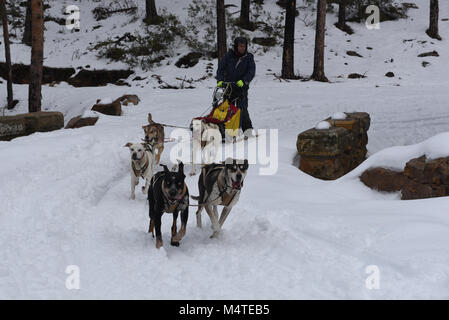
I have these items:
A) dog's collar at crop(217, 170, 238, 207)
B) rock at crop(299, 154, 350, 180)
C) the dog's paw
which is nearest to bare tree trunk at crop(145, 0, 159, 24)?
rock at crop(299, 154, 350, 180)

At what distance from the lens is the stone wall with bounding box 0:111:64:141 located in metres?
10.9

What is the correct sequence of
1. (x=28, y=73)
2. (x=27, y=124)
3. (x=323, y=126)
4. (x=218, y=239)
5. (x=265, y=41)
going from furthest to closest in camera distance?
(x=265, y=41) < (x=28, y=73) < (x=27, y=124) < (x=323, y=126) < (x=218, y=239)

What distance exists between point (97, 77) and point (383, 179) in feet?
52.0

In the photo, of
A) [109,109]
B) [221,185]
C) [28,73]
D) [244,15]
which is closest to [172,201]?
[221,185]

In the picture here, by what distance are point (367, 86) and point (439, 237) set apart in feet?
42.7

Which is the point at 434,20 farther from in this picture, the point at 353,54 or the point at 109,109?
the point at 109,109

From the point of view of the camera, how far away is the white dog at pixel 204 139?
8562mm

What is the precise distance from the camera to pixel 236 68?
32.6 feet

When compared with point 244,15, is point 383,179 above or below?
below

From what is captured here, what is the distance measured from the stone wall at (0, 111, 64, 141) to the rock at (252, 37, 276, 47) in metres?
12.5

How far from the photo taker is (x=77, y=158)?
9.02 metres

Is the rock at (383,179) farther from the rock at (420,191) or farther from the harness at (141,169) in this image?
the harness at (141,169)
